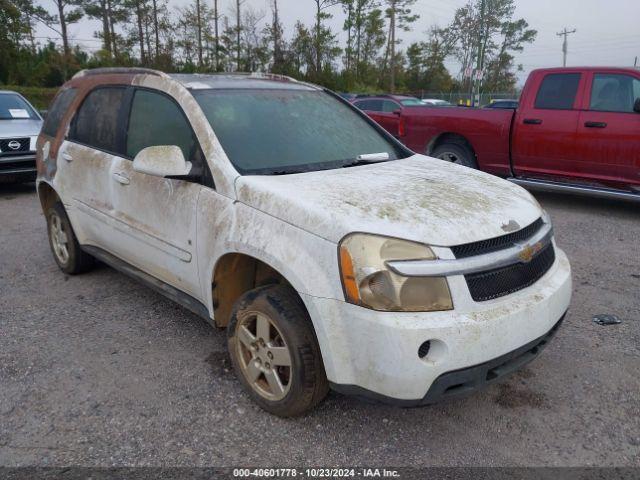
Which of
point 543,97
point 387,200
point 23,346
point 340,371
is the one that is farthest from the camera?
point 543,97

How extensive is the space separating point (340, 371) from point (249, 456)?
1.98 ft

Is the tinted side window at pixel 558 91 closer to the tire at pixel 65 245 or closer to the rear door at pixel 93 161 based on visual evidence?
the rear door at pixel 93 161

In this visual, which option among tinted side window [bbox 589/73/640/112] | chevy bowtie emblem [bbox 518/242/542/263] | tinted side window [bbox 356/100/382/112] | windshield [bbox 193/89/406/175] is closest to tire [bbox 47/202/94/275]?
windshield [bbox 193/89/406/175]

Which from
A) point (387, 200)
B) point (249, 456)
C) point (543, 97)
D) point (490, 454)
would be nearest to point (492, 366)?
point (490, 454)

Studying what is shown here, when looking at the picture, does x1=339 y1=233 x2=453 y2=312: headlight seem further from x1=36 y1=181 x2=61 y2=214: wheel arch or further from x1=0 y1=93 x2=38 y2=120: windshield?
→ x1=0 y1=93 x2=38 y2=120: windshield

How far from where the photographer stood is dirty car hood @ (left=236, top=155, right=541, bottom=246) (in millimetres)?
2328

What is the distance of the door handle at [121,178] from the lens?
3.51 m

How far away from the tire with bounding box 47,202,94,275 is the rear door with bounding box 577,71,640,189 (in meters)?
5.87

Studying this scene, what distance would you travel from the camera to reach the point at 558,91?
23.1 feet

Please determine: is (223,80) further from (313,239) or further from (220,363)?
(220,363)

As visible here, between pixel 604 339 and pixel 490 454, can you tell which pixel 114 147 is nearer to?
pixel 490 454

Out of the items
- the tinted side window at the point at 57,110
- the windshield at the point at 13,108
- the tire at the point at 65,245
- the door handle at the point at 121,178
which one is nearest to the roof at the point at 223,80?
the tinted side window at the point at 57,110

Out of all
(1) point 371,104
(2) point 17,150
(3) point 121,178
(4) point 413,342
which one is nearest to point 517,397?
(4) point 413,342

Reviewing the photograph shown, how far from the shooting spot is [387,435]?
8.63 ft
